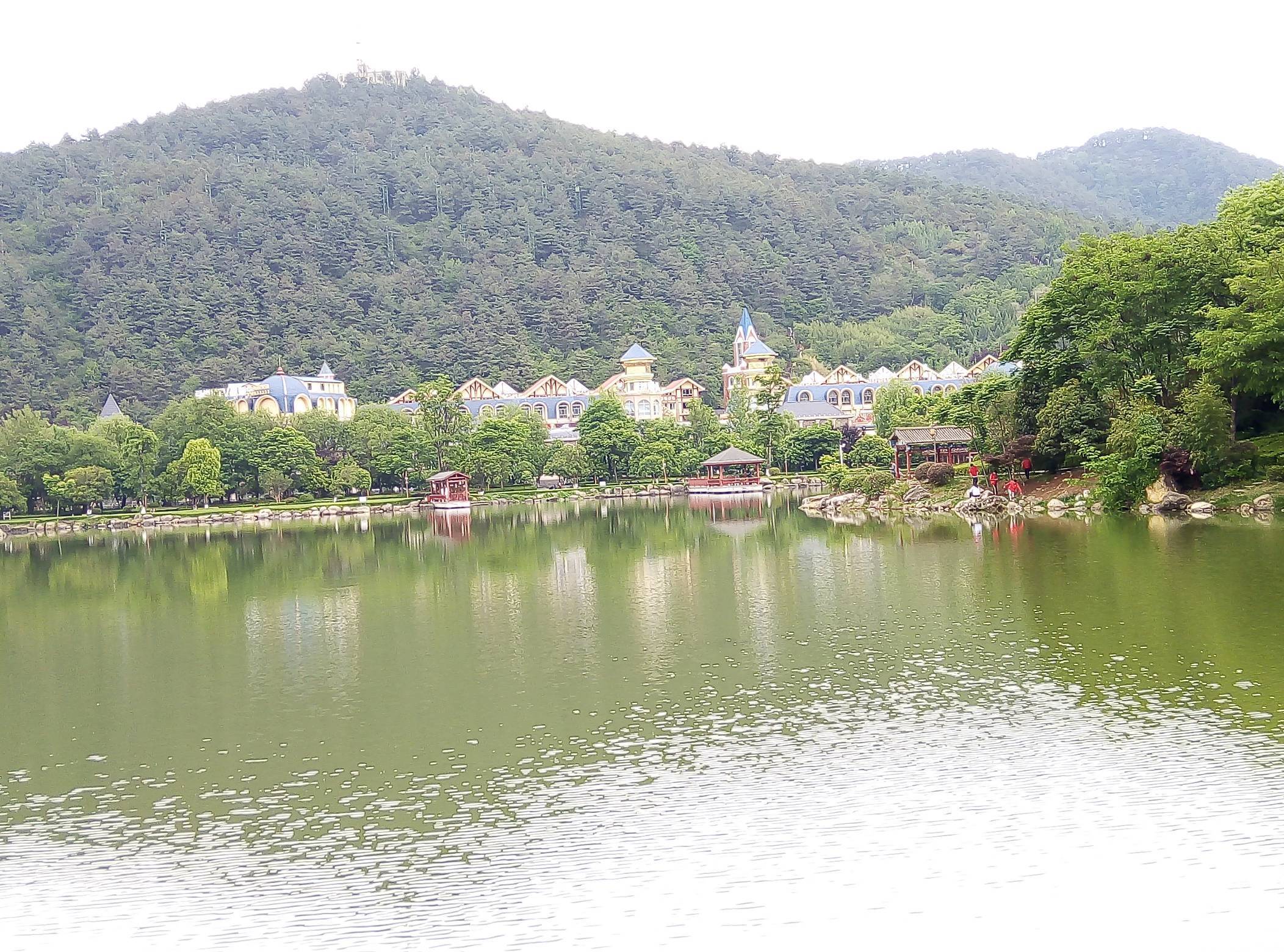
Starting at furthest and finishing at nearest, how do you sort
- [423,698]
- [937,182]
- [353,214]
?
[937,182], [353,214], [423,698]

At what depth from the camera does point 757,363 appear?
100 m

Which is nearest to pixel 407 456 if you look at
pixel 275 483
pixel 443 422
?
pixel 443 422

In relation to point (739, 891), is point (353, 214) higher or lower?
higher

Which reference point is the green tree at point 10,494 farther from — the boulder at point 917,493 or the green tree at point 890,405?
the green tree at point 890,405

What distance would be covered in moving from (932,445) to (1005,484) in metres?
8.50

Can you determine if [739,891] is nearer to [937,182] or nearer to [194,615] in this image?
[194,615]

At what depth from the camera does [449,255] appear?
130625mm

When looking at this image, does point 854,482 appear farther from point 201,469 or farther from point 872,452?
point 201,469

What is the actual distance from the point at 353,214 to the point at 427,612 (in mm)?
121081

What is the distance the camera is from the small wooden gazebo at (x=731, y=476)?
59.4 meters

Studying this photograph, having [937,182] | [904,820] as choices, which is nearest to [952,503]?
Result: [904,820]

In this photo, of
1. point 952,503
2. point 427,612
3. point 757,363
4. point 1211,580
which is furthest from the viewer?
point 757,363

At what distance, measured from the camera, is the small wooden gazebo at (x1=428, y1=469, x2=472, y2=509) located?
189ft

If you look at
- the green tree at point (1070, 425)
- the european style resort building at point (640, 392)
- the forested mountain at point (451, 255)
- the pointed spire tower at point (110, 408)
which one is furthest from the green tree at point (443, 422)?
the forested mountain at point (451, 255)
